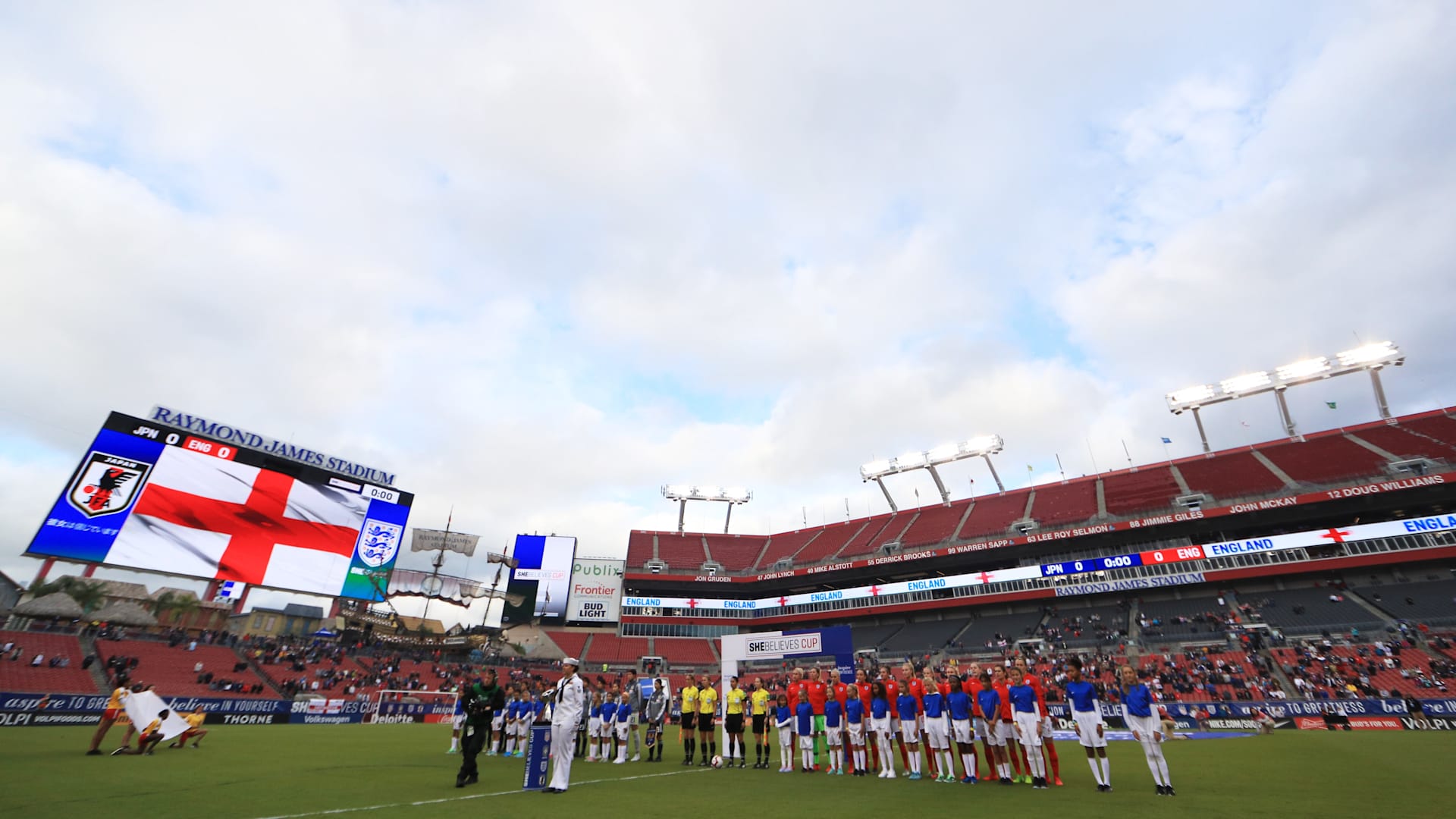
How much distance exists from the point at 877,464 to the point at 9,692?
65635mm

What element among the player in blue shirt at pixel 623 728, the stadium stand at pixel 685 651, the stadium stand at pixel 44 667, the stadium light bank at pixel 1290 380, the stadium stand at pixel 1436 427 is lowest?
the player in blue shirt at pixel 623 728

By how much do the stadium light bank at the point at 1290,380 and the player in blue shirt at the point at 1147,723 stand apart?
5581 cm

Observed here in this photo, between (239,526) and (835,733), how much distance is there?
45.3 metres

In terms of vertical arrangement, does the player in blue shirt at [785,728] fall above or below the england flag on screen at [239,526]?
below

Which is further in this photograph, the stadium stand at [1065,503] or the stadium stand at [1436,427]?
the stadium stand at [1065,503]

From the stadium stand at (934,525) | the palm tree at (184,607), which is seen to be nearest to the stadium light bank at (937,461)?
the stadium stand at (934,525)

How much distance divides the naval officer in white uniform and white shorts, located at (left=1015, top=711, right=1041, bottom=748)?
27.1ft

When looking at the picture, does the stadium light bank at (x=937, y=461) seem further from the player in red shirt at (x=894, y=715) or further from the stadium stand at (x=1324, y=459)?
the player in red shirt at (x=894, y=715)

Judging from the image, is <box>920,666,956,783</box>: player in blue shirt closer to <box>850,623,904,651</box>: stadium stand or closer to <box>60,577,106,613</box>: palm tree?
<box>850,623,904,651</box>: stadium stand

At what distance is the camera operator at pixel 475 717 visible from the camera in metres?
10.5

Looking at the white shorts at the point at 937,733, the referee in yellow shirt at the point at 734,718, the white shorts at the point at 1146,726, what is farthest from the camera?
the referee in yellow shirt at the point at 734,718

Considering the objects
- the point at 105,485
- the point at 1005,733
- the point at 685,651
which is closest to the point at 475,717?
the point at 1005,733

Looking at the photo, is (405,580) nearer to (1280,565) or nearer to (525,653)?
(525,653)

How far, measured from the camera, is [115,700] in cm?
1320
